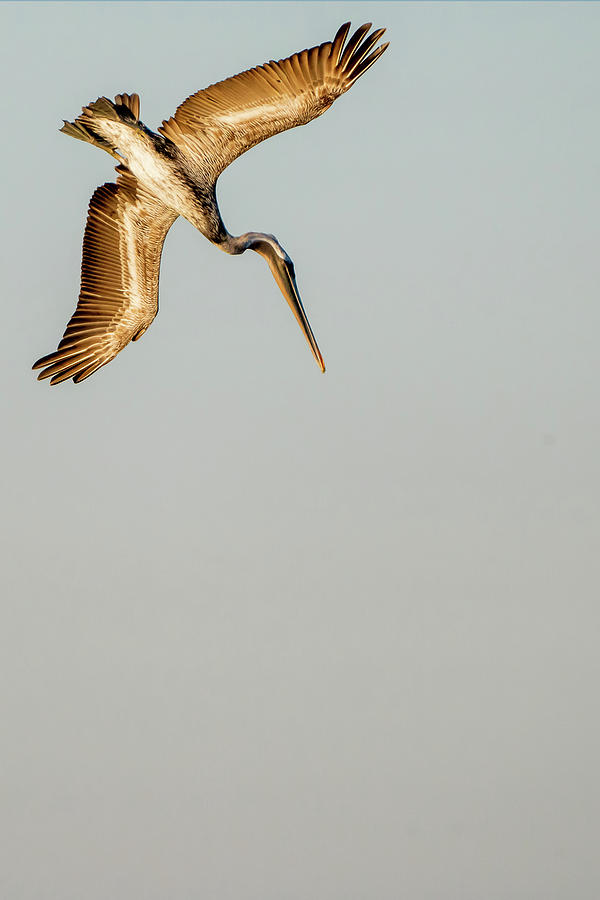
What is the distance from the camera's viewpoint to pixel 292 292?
24688 mm

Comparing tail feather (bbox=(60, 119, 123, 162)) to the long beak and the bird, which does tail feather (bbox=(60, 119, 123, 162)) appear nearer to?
the bird

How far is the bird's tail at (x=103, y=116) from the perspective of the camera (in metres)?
22.9

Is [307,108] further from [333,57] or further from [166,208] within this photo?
[166,208]

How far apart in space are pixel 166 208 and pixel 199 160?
4.64 feet

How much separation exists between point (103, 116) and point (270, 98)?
2.29 m

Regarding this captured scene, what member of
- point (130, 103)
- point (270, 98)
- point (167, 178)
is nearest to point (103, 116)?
point (130, 103)

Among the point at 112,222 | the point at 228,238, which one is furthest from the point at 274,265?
the point at 112,222

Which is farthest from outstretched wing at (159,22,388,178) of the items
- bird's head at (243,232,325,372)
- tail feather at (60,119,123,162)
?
bird's head at (243,232,325,372)

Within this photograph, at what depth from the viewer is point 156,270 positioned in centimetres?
2539

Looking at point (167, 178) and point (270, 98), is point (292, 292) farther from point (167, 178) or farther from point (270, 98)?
point (270, 98)

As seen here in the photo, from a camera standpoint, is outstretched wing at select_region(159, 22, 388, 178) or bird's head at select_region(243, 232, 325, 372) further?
bird's head at select_region(243, 232, 325, 372)

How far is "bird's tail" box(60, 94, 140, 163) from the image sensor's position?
22.9m

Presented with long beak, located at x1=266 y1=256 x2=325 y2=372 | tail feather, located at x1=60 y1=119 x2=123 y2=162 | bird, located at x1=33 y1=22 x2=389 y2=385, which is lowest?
long beak, located at x1=266 y1=256 x2=325 y2=372

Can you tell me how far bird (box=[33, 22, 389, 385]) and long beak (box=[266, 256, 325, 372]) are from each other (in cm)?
2
